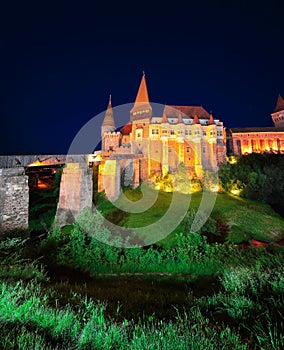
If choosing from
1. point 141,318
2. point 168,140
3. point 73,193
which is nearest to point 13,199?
point 73,193

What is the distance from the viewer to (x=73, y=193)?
20.2 m

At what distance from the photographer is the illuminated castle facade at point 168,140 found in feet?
130

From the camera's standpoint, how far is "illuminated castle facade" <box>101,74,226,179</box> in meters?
A: 39.6

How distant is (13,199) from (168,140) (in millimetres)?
31563

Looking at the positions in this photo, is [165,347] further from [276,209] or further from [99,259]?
[276,209]

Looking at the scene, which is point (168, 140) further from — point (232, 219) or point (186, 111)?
point (232, 219)

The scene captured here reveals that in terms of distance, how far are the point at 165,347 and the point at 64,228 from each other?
17.9 meters

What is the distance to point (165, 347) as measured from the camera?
299cm

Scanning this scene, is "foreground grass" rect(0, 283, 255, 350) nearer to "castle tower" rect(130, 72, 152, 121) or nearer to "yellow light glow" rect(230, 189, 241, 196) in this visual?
"yellow light glow" rect(230, 189, 241, 196)

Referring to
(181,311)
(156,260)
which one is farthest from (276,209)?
(181,311)

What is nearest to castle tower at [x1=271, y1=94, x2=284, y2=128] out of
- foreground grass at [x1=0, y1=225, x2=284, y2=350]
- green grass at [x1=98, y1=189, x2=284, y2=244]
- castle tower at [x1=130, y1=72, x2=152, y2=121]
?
castle tower at [x1=130, y1=72, x2=152, y2=121]

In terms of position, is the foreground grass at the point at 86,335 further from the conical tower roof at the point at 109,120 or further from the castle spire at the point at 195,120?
the conical tower roof at the point at 109,120

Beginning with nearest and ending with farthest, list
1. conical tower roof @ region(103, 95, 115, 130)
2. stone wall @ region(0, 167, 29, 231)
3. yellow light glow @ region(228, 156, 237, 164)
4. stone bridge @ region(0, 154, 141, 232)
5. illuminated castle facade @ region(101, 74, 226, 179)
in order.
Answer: stone wall @ region(0, 167, 29, 231) → stone bridge @ region(0, 154, 141, 232) → illuminated castle facade @ region(101, 74, 226, 179) → yellow light glow @ region(228, 156, 237, 164) → conical tower roof @ region(103, 95, 115, 130)

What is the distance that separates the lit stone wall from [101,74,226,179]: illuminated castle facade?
17.5 m
